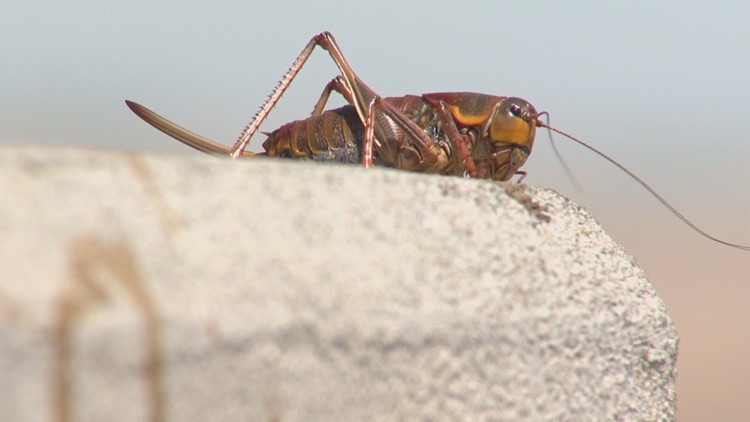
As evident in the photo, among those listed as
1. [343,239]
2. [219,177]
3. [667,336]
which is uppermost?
[219,177]

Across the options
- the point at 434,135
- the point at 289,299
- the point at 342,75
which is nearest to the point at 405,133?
the point at 434,135

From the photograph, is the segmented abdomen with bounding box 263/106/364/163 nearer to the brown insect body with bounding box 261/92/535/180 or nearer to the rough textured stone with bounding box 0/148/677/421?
the brown insect body with bounding box 261/92/535/180

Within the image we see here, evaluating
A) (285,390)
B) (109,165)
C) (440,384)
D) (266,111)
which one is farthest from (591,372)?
(266,111)

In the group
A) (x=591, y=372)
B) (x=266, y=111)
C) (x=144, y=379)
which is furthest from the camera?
(x=266, y=111)

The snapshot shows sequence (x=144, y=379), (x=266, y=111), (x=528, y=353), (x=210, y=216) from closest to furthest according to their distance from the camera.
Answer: (x=144, y=379), (x=210, y=216), (x=528, y=353), (x=266, y=111)

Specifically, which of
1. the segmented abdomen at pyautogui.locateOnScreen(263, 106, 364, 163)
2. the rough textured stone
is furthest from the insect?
the rough textured stone

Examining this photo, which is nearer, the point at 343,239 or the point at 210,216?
the point at 210,216

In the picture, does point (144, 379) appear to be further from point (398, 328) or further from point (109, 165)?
point (398, 328)
